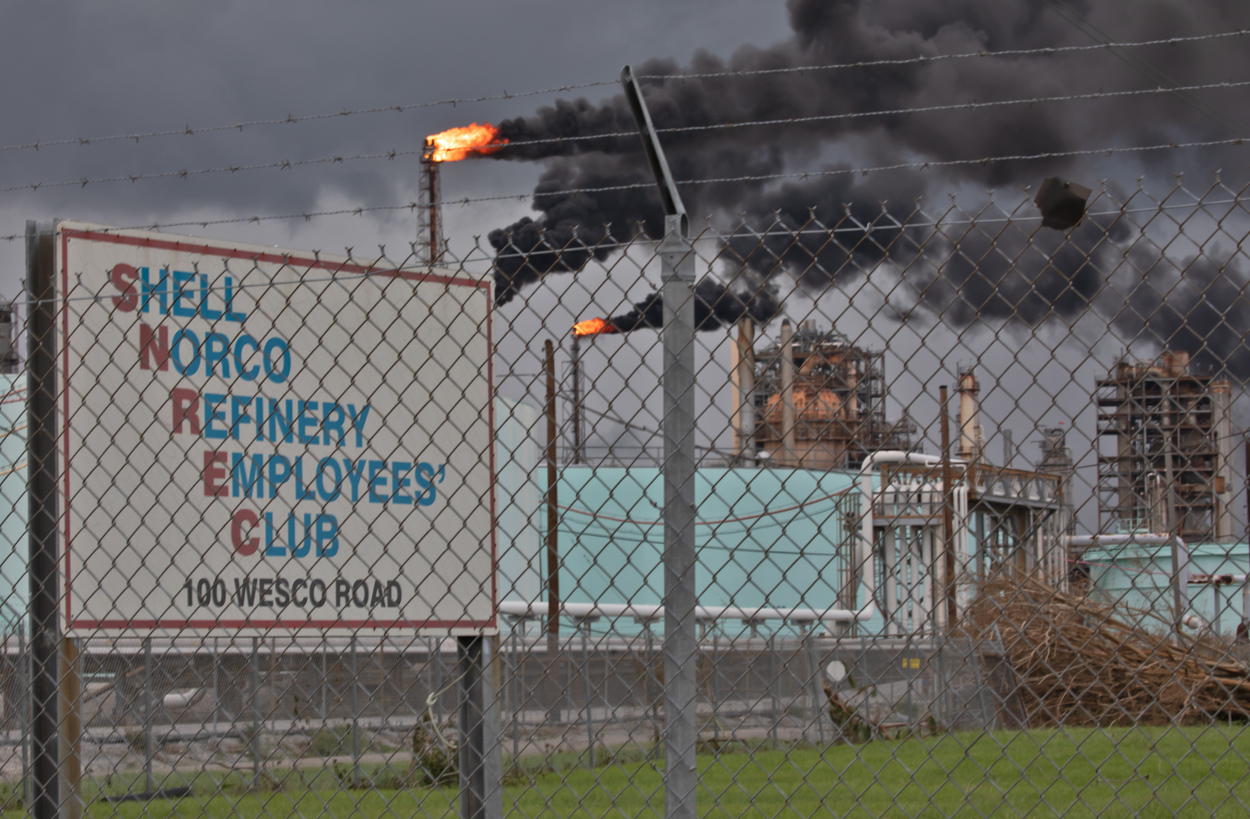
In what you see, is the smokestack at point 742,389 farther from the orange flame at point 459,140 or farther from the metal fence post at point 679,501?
the orange flame at point 459,140

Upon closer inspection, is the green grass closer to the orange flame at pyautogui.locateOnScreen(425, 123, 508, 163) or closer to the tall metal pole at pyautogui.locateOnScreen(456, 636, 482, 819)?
the tall metal pole at pyautogui.locateOnScreen(456, 636, 482, 819)

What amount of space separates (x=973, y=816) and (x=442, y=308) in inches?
170

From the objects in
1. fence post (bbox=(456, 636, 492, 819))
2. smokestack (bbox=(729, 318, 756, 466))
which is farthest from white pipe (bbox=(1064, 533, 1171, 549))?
fence post (bbox=(456, 636, 492, 819))

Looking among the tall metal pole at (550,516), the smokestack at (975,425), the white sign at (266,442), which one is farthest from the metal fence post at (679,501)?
the white sign at (266,442)

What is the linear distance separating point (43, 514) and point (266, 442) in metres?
0.75

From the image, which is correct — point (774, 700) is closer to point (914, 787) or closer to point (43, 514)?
point (914, 787)

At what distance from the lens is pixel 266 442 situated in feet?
10.8

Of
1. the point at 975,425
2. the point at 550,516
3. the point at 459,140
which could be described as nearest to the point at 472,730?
the point at 975,425

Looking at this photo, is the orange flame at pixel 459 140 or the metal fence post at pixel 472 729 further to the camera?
the orange flame at pixel 459 140

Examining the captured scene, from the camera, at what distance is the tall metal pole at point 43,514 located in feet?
10.8

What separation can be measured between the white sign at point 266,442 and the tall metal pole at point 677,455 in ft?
2.81

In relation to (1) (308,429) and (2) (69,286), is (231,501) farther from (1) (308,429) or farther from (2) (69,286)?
(2) (69,286)

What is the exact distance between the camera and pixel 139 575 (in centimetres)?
325

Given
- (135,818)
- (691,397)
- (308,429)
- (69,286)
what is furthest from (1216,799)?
Answer: (135,818)
